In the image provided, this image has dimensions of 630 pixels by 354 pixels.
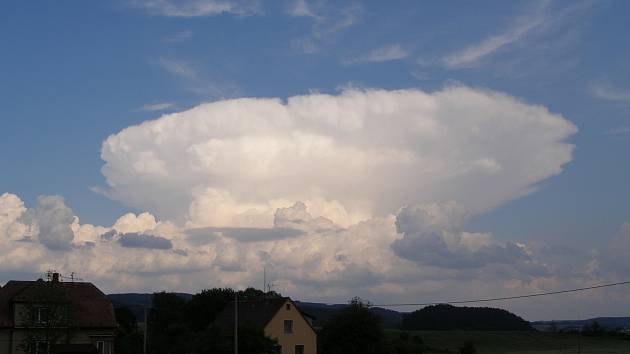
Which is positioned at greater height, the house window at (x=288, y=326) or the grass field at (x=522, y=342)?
the house window at (x=288, y=326)

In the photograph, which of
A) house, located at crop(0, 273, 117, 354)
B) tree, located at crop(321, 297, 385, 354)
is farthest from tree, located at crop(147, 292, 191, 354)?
tree, located at crop(321, 297, 385, 354)

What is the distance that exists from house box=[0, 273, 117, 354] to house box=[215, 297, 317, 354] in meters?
16.2

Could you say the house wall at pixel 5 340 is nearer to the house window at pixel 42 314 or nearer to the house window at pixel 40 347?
the house window at pixel 40 347

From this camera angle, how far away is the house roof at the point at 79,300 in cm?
6469

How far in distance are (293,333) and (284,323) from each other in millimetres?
1614

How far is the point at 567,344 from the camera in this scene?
5359 inches

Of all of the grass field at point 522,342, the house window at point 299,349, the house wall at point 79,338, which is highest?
the house wall at point 79,338

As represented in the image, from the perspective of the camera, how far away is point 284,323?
270 ft

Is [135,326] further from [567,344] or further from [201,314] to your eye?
[567,344]

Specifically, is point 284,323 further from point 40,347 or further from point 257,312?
point 40,347

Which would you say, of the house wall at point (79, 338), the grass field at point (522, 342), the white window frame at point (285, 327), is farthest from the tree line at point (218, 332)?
the grass field at point (522, 342)

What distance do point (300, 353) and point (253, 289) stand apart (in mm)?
35520

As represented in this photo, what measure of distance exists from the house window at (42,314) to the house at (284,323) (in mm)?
25376

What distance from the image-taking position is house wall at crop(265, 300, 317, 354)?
81.4 m
